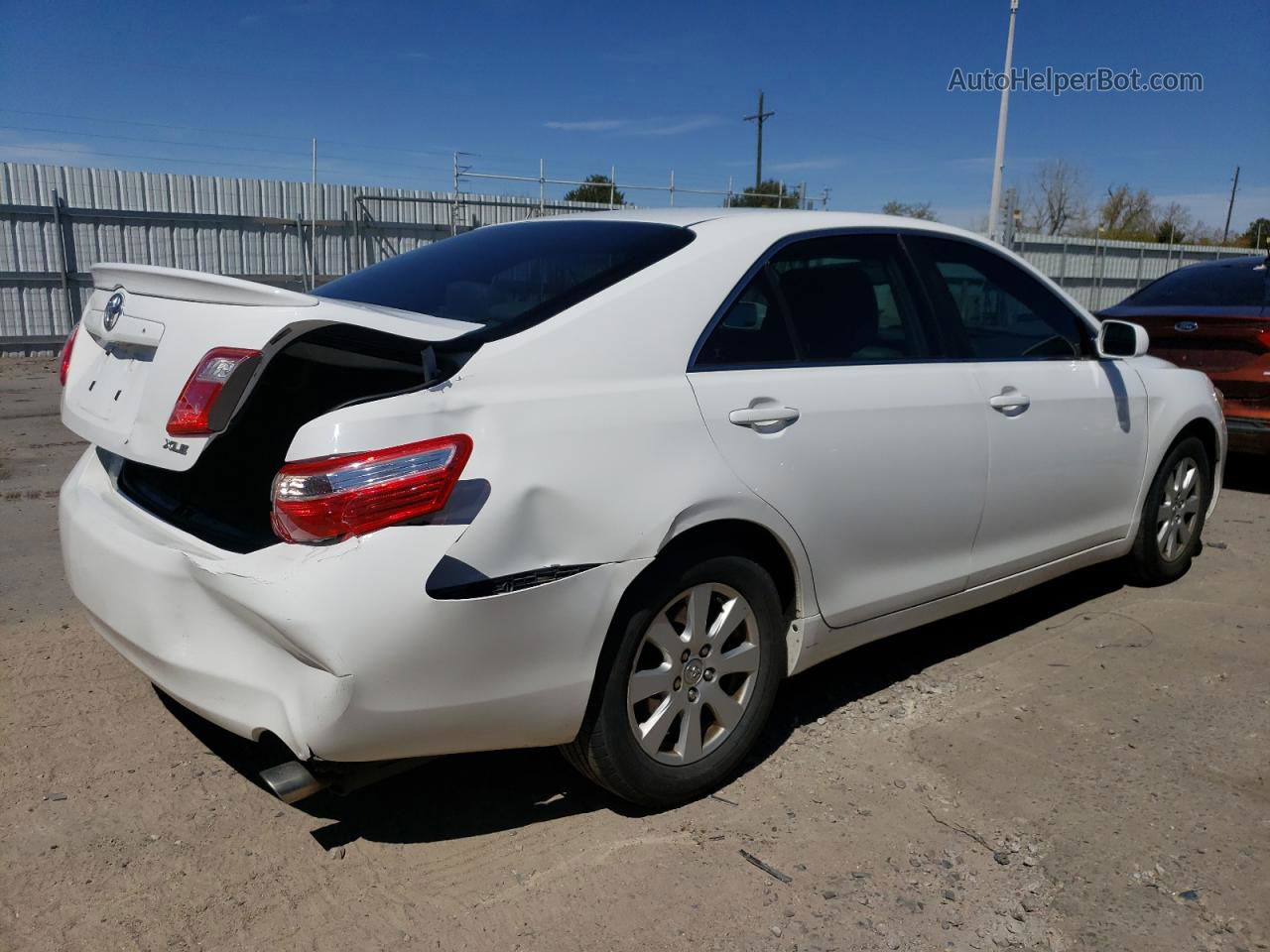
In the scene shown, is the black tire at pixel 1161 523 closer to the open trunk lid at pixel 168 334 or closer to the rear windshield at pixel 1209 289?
A: the rear windshield at pixel 1209 289

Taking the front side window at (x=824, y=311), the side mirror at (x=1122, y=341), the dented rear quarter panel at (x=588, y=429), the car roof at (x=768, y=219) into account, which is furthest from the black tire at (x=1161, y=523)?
the dented rear quarter panel at (x=588, y=429)

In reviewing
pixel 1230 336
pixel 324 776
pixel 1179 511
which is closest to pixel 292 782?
pixel 324 776

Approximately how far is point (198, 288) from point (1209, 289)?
7229mm

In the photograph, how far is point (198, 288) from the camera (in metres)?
2.47

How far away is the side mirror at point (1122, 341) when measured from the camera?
4086mm

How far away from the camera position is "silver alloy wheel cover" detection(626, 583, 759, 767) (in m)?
2.69

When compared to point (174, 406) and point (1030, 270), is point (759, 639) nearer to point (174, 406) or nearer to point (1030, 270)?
point (174, 406)

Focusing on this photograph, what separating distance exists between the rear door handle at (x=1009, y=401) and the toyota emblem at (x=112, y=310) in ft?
8.95

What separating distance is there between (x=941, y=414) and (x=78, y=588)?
104 inches

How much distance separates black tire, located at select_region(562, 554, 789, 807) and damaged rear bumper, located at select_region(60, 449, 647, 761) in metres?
0.10

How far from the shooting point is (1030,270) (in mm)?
4070

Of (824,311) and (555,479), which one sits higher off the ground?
(824,311)

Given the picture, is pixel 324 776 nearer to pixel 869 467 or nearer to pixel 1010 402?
pixel 869 467

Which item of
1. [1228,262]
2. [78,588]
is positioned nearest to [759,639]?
[78,588]
